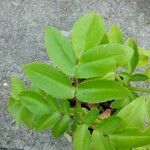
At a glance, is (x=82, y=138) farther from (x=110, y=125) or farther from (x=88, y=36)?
(x=88, y=36)

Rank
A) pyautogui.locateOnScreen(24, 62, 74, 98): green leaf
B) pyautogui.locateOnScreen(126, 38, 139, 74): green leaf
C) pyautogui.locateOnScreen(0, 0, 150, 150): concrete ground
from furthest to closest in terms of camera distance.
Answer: pyautogui.locateOnScreen(0, 0, 150, 150): concrete ground, pyautogui.locateOnScreen(126, 38, 139, 74): green leaf, pyautogui.locateOnScreen(24, 62, 74, 98): green leaf

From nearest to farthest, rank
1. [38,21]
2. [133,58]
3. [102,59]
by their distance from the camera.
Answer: [102,59]
[133,58]
[38,21]

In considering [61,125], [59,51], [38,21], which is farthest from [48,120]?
[38,21]

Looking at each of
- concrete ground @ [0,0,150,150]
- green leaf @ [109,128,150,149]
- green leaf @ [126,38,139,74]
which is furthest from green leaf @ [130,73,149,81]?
concrete ground @ [0,0,150,150]

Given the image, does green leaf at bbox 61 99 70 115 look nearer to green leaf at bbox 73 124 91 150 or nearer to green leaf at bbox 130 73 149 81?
green leaf at bbox 73 124 91 150

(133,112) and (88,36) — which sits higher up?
(88,36)
